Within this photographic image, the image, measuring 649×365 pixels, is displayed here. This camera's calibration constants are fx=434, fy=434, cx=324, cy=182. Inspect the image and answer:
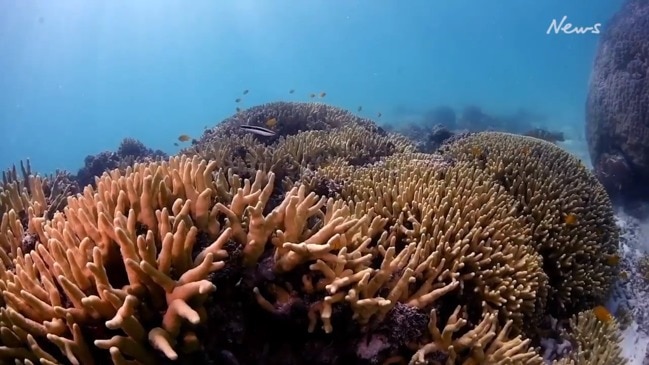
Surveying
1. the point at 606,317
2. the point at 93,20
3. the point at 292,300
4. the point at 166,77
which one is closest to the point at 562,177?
the point at 606,317

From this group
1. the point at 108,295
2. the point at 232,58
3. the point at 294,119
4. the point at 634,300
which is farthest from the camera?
the point at 232,58

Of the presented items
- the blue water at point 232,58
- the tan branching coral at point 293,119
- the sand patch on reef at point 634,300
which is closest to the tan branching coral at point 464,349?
the sand patch on reef at point 634,300

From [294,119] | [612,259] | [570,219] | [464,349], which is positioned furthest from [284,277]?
[294,119]

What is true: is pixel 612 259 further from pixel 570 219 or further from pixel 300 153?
pixel 300 153

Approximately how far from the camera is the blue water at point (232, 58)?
105m

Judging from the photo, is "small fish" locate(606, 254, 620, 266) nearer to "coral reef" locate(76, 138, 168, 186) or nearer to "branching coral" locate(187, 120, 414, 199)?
"branching coral" locate(187, 120, 414, 199)

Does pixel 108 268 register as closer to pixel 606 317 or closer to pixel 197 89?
pixel 606 317

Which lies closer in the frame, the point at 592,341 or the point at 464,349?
the point at 464,349

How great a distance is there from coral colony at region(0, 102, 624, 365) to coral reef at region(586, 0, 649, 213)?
6.28m

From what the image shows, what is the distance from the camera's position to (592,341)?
4352 millimetres

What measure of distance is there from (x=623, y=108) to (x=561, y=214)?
23.3ft

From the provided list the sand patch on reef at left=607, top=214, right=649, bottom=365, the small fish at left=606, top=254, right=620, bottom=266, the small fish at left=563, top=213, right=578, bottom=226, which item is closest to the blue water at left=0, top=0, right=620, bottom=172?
the sand patch on reef at left=607, top=214, right=649, bottom=365

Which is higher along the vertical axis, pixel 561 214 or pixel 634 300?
pixel 561 214

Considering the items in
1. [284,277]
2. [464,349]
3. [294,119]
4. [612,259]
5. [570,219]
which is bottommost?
[464,349]
